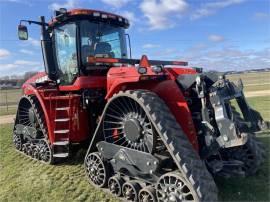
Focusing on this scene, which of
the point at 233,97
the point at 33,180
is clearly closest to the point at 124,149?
the point at 233,97

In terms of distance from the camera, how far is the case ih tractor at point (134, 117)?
4.74m

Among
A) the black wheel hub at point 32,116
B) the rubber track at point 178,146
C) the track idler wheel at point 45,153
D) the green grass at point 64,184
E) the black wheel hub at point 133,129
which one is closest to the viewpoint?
the rubber track at point 178,146

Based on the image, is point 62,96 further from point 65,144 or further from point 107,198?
point 107,198

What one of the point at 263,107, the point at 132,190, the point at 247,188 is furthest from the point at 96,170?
the point at 263,107

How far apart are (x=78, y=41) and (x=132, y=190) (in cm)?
323

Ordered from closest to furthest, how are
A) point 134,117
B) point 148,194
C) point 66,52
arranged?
point 148,194 → point 134,117 → point 66,52

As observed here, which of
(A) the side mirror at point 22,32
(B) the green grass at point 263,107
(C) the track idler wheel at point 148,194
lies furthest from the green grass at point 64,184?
(B) the green grass at point 263,107

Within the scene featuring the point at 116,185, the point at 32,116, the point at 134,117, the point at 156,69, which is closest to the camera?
the point at 156,69

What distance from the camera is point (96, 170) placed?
6.02 m

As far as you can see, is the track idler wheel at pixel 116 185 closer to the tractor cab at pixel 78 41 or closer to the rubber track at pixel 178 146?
the rubber track at pixel 178 146

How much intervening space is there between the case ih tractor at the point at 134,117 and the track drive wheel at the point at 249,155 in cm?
2

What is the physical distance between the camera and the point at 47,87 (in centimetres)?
805

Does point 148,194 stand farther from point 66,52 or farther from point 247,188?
point 66,52

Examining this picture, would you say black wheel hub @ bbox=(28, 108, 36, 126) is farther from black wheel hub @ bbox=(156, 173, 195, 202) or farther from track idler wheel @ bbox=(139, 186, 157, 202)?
black wheel hub @ bbox=(156, 173, 195, 202)
